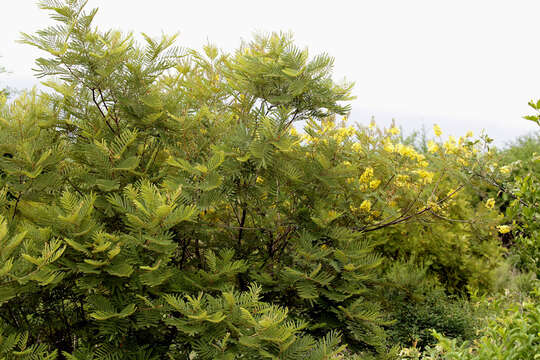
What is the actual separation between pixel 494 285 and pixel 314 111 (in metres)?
4.59

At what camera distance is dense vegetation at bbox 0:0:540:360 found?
7.52 ft

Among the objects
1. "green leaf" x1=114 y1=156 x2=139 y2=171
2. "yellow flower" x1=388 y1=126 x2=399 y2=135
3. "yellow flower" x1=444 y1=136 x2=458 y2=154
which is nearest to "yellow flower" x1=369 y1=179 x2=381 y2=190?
"yellow flower" x1=388 y1=126 x2=399 y2=135

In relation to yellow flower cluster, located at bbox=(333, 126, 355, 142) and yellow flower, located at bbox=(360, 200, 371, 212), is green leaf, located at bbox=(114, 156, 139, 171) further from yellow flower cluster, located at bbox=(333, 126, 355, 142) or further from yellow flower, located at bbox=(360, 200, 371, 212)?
yellow flower, located at bbox=(360, 200, 371, 212)

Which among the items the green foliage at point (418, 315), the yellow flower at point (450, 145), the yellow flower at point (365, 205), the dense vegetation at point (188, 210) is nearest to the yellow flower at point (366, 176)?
the dense vegetation at point (188, 210)

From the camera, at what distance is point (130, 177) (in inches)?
109

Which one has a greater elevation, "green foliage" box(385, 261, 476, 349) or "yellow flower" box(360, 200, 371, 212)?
"yellow flower" box(360, 200, 371, 212)

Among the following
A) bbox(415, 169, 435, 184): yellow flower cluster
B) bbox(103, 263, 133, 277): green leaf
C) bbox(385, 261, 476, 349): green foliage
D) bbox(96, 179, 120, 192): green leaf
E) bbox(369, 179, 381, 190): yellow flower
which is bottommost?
bbox(385, 261, 476, 349): green foliage

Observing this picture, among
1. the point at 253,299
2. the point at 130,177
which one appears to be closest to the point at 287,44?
the point at 130,177

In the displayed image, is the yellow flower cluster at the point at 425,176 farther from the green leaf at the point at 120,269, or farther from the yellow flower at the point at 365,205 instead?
the green leaf at the point at 120,269

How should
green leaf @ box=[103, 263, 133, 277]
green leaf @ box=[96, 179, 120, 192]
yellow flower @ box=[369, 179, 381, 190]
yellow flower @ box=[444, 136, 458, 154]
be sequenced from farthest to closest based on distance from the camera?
1. yellow flower @ box=[444, 136, 458, 154]
2. yellow flower @ box=[369, 179, 381, 190]
3. green leaf @ box=[96, 179, 120, 192]
4. green leaf @ box=[103, 263, 133, 277]

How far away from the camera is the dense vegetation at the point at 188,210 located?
2293 millimetres

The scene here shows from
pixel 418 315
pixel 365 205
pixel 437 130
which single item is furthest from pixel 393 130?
pixel 418 315

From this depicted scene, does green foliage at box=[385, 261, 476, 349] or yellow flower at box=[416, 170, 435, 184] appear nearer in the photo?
yellow flower at box=[416, 170, 435, 184]

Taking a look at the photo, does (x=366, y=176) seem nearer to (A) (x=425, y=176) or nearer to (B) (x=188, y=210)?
(A) (x=425, y=176)
